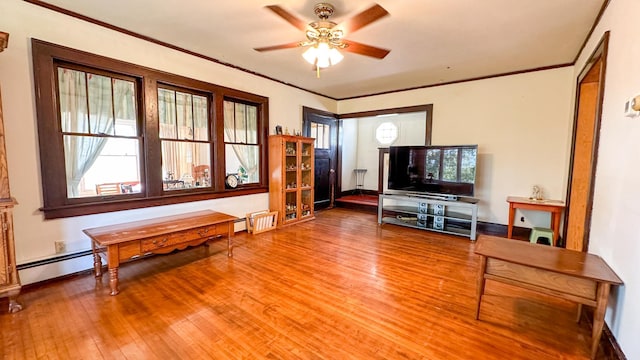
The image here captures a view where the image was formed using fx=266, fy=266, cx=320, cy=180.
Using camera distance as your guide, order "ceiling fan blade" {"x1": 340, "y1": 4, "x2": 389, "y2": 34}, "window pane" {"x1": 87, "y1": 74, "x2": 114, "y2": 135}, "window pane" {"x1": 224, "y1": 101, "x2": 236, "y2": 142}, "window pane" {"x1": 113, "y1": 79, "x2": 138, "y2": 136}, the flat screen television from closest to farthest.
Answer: "ceiling fan blade" {"x1": 340, "y1": 4, "x2": 389, "y2": 34} < "window pane" {"x1": 87, "y1": 74, "x2": 114, "y2": 135} < "window pane" {"x1": 113, "y1": 79, "x2": 138, "y2": 136} < "window pane" {"x1": 224, "y1": 101, "x2": 236, "y2": 142} < the flat screen television

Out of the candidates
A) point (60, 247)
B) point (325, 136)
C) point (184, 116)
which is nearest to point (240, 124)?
point (184, 116)

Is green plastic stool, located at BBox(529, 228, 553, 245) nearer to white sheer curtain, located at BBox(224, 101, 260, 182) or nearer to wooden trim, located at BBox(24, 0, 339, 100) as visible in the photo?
white sheer curtain, located at BBox(224, 101, 260, 182)

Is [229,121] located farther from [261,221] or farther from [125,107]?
[261,221]

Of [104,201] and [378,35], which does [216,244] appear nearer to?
[104,201]

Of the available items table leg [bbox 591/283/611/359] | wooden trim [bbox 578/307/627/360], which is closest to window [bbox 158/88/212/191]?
table leg [bbox 591/283/611/359]

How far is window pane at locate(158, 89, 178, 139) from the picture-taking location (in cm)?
354

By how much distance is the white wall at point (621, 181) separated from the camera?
1.55m

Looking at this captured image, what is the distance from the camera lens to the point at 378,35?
3.07 meters

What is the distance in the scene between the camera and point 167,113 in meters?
3.62

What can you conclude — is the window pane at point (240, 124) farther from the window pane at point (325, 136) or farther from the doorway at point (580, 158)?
the doorway at point (580, 158)

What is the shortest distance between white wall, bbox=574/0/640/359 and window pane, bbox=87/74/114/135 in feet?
15.2

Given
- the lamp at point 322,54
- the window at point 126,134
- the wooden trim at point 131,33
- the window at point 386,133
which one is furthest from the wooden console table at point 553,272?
the window at point 386,133

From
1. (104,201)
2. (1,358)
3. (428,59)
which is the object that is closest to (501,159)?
(428,59)

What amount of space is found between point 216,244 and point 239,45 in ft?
9.12
